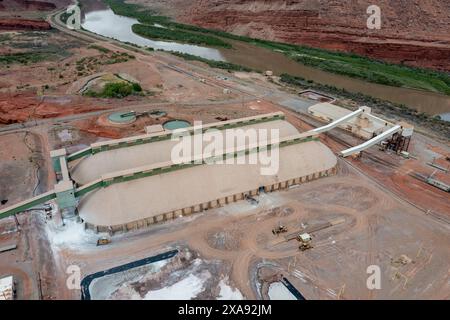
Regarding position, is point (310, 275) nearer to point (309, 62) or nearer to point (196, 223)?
point (196, 223)

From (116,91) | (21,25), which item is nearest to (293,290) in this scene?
(116,91)

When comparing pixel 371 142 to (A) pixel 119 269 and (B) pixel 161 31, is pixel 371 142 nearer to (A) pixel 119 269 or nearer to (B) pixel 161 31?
(A) pixel 119 269

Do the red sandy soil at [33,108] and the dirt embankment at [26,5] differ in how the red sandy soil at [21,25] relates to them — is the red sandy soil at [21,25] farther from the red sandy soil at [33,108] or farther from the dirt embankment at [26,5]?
the red sandy soil at [33,108]

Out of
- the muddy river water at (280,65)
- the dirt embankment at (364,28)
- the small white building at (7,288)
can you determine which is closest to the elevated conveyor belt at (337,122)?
the muddy river water at (280,65)

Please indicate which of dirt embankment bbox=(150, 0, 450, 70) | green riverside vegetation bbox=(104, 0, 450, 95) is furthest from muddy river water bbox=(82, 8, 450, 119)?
dirt embankment bbox=(150, 0, 450, 70)

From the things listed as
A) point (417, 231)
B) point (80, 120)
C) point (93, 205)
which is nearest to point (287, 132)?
point (417, 231)

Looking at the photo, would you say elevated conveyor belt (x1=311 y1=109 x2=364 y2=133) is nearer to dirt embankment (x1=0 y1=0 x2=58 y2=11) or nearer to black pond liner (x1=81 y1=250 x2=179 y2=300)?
black pond liner (x1=81 y1=250 x2=179 y2=300)
